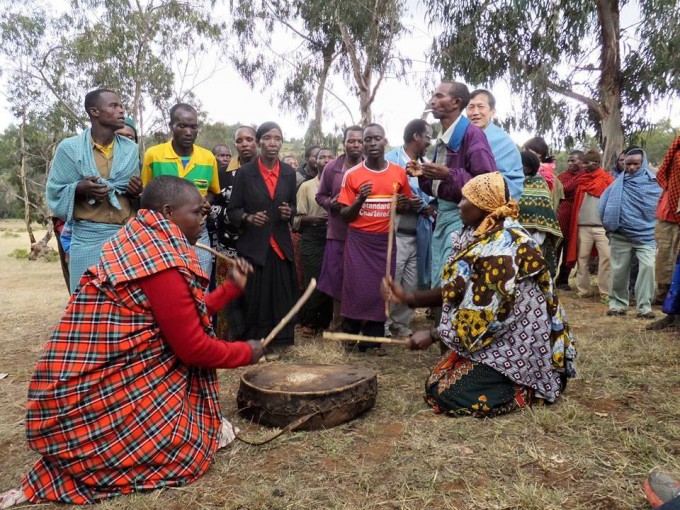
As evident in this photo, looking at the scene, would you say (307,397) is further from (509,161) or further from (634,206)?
(634,206)

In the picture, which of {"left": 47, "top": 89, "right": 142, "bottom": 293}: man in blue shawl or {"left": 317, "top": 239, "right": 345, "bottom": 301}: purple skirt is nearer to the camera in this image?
{"left": 47, "top": 89, "right": 142, "bottom": 293}: man in blue shawl

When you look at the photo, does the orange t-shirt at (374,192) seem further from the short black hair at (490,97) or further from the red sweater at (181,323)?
the red sweater at (181,323)

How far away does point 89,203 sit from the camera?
355cm

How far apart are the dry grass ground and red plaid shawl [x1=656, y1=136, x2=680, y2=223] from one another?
2112 millimetres

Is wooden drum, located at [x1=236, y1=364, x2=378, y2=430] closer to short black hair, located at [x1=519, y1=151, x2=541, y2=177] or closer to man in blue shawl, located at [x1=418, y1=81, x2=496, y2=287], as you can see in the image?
man in blue shawl, located at [x1=418, y1=81, x2=496, y2=287]

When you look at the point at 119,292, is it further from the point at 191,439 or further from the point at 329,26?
the point at 329,26

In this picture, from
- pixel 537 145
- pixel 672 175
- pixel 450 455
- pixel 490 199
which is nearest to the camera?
pixel 450 455

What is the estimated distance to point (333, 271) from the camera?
4.70 metres

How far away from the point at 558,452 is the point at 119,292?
2.08m

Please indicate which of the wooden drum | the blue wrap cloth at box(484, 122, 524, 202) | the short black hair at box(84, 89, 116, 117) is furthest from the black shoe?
the short black hair at box(84, 89, 116, 117)

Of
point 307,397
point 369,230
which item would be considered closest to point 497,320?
point 307,397

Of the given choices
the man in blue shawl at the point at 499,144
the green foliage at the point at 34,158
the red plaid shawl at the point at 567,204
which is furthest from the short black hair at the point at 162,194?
the green foliage at the point at 34,158

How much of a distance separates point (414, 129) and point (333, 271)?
1.52 m

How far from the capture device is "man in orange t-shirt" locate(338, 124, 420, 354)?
172 inches
